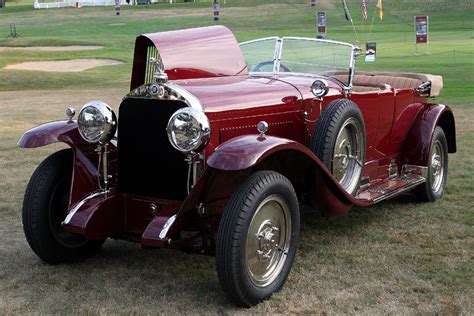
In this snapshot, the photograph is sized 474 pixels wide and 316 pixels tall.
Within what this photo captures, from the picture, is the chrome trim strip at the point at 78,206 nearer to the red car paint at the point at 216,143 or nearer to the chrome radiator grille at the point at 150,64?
the red car paint at the point at 216,143

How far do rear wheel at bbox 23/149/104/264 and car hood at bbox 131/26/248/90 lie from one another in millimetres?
868

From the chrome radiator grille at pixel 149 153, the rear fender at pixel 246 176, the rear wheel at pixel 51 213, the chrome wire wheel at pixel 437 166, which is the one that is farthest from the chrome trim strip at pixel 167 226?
the chrome wire wheel at pixel 437 166

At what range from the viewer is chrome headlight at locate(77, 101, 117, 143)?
427 cm

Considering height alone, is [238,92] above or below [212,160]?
above

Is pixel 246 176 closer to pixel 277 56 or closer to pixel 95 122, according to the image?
pixel 95 122

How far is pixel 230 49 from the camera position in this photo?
5078 mm

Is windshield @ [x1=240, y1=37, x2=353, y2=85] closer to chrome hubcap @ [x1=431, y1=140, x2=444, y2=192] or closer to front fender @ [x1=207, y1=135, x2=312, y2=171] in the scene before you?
chrome hubcap @ [x1=431, y1=140, x2=444, y2=192]

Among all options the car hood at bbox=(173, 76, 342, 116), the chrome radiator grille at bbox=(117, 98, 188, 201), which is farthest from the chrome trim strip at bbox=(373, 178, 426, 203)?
the chrome radiator grille at bbox=(117, 98, 188, 201)

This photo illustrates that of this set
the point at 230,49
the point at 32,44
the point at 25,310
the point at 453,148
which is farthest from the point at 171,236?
the point at 32,44

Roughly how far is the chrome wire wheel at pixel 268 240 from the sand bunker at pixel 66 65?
21524mm

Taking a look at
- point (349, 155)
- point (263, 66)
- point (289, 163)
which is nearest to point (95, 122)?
point (289, 163)

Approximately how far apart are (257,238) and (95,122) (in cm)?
136

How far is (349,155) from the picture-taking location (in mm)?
5059

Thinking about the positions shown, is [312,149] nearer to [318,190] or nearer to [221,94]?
[318,190]
